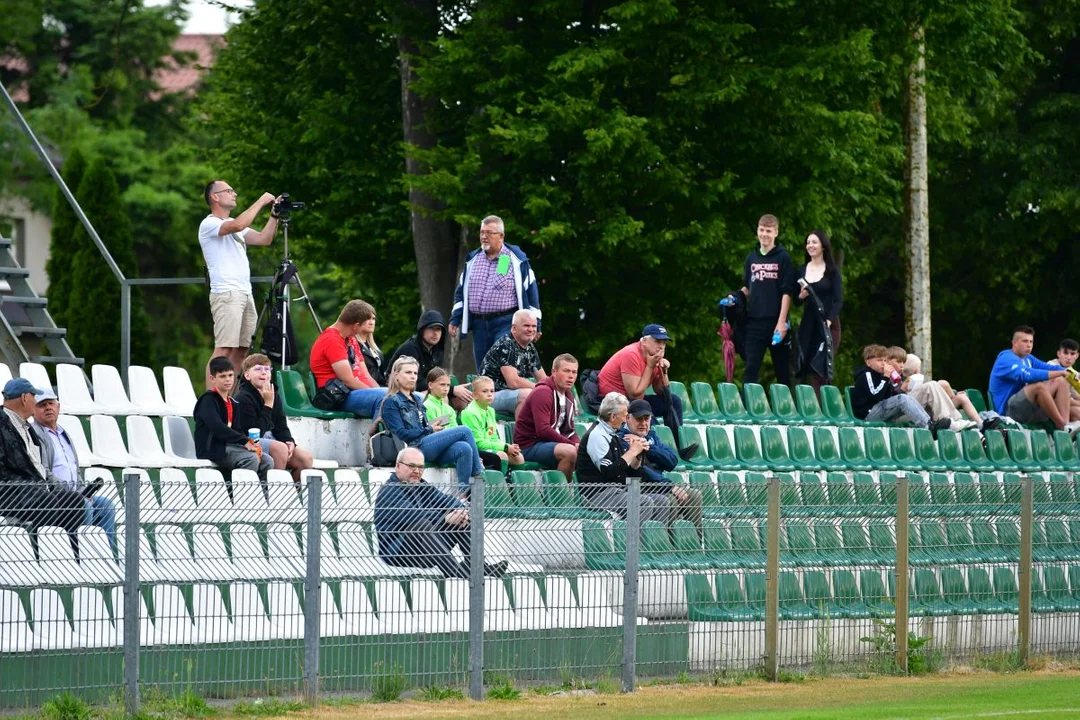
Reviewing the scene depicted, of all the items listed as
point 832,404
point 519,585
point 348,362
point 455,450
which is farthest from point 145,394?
point 832,404

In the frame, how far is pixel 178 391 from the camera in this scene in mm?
16641

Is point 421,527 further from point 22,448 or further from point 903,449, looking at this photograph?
point 903,449

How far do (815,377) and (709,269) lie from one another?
397 cm

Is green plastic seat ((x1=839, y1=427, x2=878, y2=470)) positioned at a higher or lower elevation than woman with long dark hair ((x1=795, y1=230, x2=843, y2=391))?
lower

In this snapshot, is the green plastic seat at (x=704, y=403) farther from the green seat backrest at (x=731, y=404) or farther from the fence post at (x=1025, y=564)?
the fence post at (x=1025, y=564)

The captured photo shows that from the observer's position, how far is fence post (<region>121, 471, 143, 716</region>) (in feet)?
33.5

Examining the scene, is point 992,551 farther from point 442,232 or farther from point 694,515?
point 442,232

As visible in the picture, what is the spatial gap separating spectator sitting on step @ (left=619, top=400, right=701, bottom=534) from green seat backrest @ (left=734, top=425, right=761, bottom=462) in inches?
122

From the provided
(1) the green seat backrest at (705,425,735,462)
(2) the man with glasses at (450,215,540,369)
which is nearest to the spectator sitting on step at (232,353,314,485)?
(2) the man with glasses at (450,215,540,369)

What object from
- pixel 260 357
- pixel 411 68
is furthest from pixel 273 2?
pixel 260 357

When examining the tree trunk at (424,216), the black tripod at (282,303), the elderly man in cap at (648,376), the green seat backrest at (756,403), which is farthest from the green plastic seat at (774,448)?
the tree trunk at (424,216)

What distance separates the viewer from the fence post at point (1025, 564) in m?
14.6

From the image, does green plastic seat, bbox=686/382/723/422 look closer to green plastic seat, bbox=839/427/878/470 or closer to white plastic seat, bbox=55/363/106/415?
green plastic seat, bbox=839/427/878/470

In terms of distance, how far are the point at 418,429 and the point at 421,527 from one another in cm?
403
